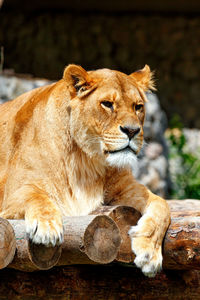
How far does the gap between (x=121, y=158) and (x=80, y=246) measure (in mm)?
647

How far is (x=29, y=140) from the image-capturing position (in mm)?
3463

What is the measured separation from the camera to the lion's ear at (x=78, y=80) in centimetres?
337

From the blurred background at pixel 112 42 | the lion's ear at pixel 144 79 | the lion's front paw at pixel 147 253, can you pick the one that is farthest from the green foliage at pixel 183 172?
the lion's front paw at pixel 147 253

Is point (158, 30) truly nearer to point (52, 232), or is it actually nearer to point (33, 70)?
point (33, 70)

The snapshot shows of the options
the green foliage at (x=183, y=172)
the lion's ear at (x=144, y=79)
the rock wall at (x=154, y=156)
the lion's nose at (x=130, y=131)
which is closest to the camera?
the lion's nose at (x=130, y=131)

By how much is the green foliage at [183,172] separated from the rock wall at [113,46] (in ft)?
6.58

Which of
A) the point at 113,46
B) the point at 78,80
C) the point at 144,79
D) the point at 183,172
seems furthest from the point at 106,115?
the point at 113,46

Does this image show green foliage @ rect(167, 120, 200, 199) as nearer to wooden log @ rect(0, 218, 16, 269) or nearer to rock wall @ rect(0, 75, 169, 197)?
rock wall @ rect(0, 75, 169, 197)

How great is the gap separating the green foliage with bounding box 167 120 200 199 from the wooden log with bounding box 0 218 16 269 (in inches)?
178

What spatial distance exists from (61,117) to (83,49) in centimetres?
664

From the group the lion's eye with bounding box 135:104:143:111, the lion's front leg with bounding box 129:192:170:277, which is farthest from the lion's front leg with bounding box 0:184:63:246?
the lion's eye with bounding box 135:104:143:111

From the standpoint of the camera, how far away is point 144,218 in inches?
118

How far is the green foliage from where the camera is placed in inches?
281

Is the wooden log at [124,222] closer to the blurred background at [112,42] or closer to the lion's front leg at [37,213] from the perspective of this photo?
the lion's front leg at [37,213]
